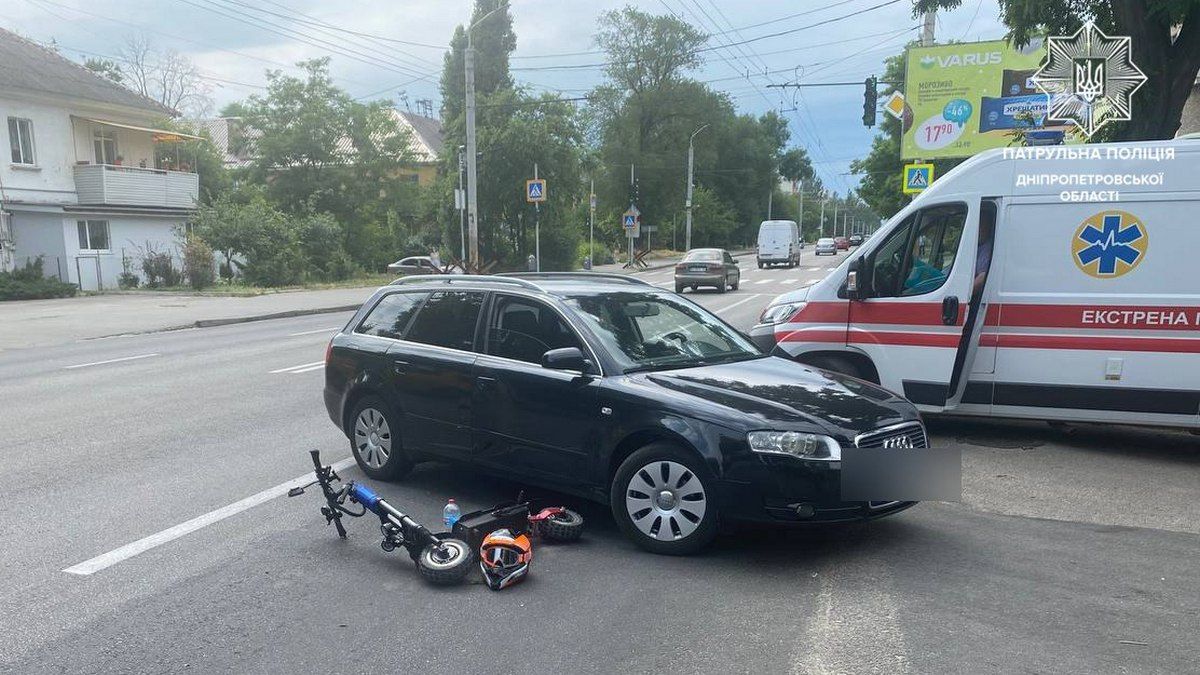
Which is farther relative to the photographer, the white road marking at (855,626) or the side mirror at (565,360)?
the side mirror at (565,360)

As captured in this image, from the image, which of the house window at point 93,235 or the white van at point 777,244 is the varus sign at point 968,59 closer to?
the white van at point 777,244

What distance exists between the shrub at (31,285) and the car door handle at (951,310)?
86.9 ft

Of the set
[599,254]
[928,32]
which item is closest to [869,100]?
[928,32]

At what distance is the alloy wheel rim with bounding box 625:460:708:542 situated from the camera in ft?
14.8

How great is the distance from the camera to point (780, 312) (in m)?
8.06

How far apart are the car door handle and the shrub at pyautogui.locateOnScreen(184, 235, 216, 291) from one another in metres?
27.3

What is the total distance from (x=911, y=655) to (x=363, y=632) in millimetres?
2443

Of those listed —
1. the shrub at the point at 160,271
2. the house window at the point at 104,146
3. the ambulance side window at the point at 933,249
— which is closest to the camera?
the ambulance side window at the point at 933,249

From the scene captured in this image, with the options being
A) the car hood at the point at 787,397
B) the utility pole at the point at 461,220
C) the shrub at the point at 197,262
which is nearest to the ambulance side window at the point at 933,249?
the car hood at the point at 787,397

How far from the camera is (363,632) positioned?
12.4ft

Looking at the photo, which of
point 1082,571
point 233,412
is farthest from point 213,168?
point 1082,571

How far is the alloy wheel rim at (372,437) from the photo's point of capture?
609 centimetres

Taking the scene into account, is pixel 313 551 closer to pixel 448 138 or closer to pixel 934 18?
pixel 934 18

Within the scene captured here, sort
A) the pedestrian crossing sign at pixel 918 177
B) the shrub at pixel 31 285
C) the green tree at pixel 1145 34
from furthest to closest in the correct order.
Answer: the shrub at pixel 31 285, the pedestrian crossing sign at pixel 918 177, the green tree at pixel 1145 34
